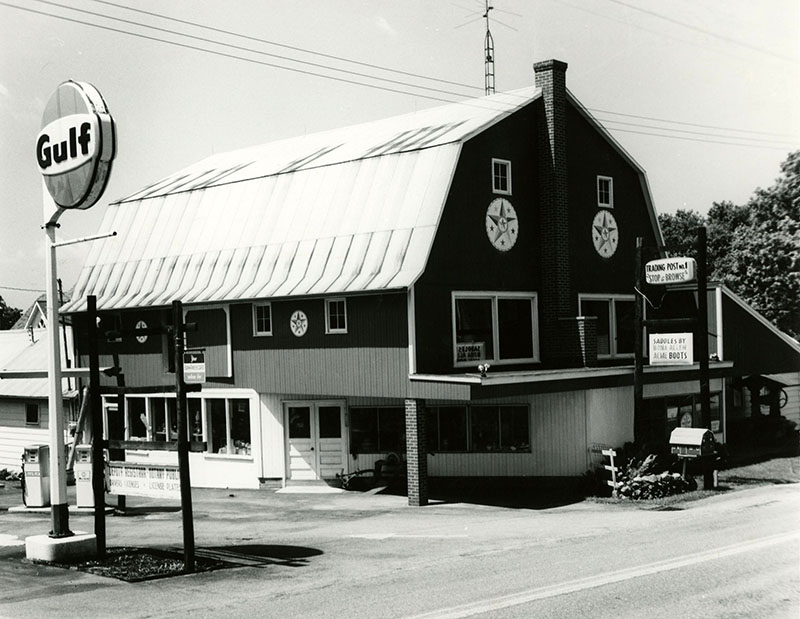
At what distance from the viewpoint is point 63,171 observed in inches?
617

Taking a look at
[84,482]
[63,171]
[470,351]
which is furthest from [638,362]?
[63,171]

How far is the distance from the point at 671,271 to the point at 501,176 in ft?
17.4

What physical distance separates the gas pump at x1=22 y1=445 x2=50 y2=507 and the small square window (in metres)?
14.1

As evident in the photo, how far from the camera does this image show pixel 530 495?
24125 mm

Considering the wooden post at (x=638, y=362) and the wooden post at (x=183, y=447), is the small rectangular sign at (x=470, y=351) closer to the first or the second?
the wooden post at (x=638, y=362)

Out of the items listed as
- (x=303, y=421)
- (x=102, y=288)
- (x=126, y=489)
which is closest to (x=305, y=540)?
(x=126, y=489)

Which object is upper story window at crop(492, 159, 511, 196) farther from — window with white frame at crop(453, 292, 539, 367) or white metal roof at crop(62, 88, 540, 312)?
window with white frame at crop(453, 292, 539, 367)

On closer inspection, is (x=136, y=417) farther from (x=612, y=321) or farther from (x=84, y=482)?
(x=612, y=321)

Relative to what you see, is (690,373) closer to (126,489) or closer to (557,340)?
(557,340)

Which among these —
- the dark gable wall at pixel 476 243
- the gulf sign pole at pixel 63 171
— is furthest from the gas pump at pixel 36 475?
the dark gable wall at pixel 476 243

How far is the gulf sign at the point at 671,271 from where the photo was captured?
2374 cm

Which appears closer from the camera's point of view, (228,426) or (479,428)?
(479,428)

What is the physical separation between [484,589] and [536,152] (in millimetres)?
16887

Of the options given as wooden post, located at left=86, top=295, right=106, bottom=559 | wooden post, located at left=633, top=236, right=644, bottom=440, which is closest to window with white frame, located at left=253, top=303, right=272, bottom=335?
wooden post, located at left=633, top=236, right=644, bottom=440
